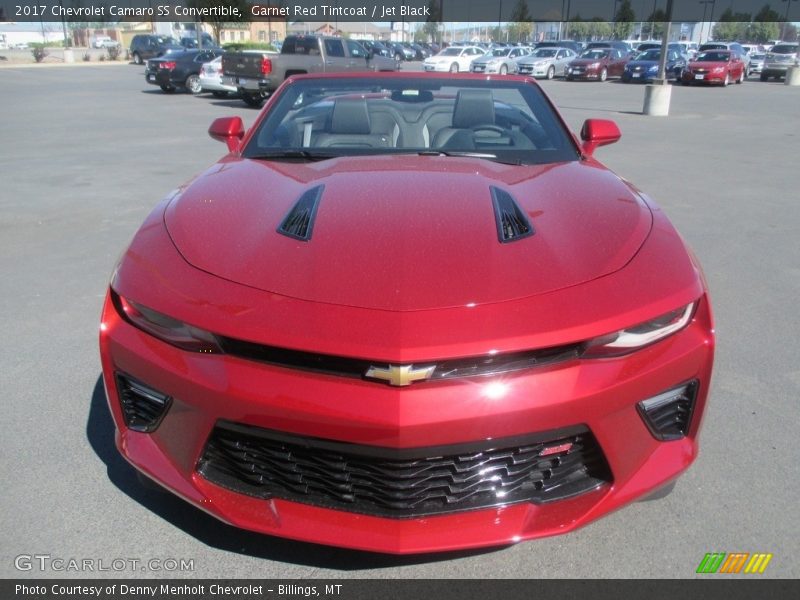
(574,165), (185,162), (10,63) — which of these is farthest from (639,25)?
(574,165)

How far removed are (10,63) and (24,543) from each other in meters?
48.1

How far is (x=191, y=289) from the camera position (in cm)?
203

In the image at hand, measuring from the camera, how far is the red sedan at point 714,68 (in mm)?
26359

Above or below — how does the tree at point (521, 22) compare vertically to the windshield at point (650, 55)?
above

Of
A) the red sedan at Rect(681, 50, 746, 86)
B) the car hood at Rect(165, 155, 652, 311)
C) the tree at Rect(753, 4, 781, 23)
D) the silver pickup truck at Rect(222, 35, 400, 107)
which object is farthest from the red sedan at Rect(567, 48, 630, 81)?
the tree at Rect(753, 4, 781, 23)

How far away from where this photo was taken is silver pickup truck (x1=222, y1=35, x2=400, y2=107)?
54.4 ft

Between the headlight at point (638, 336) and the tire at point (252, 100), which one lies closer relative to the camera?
the headlight at point (638, 336)

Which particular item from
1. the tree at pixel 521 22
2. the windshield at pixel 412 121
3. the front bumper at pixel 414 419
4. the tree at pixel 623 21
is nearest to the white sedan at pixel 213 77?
the windshield at pixel 412 121

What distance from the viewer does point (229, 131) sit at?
11.7 feet

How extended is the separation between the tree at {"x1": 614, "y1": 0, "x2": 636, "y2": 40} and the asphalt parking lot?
2761 inches

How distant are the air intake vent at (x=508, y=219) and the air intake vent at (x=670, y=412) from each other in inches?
26.3

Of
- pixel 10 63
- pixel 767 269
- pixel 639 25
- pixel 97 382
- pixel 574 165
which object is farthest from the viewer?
pixel 639 25

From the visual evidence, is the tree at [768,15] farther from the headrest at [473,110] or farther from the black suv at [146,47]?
the headrest at [473,110]
